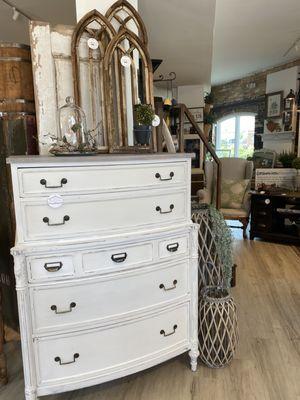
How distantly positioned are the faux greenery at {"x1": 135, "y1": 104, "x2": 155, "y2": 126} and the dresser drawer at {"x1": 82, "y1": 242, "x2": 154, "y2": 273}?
0.66 meters

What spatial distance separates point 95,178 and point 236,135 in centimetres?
613

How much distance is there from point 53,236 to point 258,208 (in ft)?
10.6

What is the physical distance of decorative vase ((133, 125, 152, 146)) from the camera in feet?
5.36

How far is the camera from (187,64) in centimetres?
402

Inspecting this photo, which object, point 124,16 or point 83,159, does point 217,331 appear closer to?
point 83,159

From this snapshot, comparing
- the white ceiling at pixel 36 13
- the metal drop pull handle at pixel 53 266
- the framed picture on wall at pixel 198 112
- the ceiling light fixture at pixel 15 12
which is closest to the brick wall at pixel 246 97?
the framed picture on wall at pixel 198 112

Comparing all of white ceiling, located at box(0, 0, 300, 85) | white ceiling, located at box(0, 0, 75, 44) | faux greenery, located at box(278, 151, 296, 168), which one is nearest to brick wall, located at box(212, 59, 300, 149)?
white ceiling, located at box(0, 0, 300, 85)

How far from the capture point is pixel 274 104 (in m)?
5.50

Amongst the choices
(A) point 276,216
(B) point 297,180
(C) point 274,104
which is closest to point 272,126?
(C) point 274,104

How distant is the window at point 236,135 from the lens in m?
6.65

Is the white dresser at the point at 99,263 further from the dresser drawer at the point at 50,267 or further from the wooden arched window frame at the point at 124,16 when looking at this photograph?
the wooden arched window frame at the point at 124,16

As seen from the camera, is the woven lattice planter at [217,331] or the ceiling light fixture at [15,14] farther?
the ceiling light fixture at [15,14]

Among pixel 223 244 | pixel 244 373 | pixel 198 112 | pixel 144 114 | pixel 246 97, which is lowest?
pixel 244 373

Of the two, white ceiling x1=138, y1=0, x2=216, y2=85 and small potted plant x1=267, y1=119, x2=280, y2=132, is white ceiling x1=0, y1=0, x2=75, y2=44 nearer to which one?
white ceiling x1=138, y1=0, x2=216, y2=85
